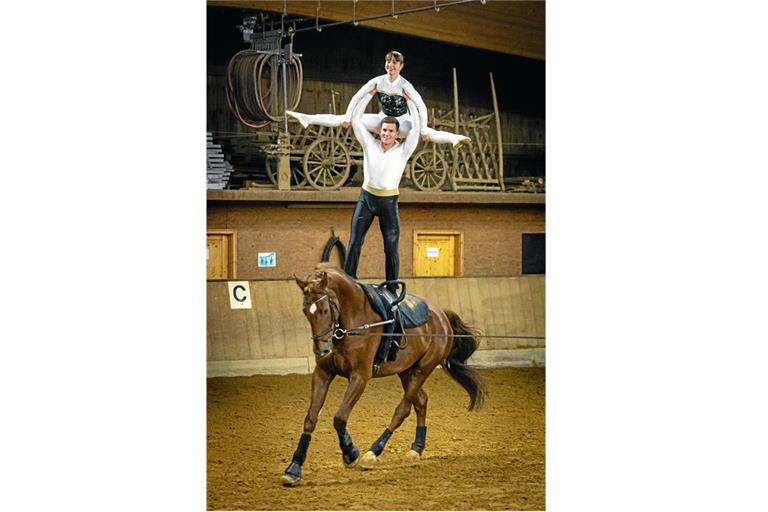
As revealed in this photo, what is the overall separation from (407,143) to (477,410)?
1.71m

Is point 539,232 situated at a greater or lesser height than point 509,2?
lesser

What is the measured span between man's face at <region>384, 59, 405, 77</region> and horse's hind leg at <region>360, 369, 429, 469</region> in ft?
5.89

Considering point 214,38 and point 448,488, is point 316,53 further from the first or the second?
point 448,488

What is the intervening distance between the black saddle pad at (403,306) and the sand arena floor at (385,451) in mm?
365

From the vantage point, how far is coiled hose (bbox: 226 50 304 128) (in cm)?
826

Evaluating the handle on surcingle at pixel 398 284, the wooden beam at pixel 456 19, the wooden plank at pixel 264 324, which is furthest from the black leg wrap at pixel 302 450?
the wooden beam at pixel 456 19

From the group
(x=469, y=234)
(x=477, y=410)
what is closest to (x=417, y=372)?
(x=477, y=410)

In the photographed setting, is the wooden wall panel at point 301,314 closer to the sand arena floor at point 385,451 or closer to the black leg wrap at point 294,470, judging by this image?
the sand arena floor at point 385,451

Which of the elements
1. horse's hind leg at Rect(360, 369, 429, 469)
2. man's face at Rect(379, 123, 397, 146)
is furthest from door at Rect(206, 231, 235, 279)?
horse's hind leg at Rect(360, 369, 429, 469)

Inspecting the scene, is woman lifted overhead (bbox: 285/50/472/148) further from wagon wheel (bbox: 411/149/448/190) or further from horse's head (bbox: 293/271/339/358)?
horse's head (bbox: 293/271/339/358)

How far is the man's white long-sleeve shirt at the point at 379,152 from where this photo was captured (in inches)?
316

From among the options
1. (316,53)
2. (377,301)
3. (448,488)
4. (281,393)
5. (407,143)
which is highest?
(316,53)

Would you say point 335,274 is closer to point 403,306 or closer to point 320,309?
point 320,309

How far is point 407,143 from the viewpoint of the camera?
26.4 ft
